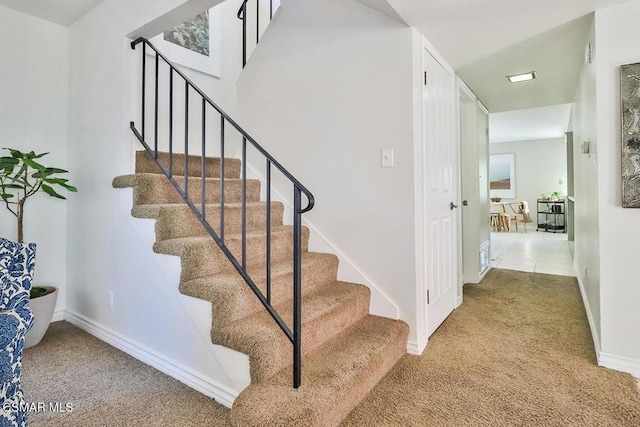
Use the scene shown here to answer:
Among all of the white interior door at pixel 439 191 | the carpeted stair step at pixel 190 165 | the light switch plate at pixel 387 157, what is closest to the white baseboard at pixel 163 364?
the carpeted stair step at pixel 190 165

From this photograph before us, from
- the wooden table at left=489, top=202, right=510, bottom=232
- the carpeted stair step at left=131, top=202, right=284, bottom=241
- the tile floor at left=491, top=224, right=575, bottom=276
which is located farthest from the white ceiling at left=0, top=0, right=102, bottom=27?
the wooden table at left=489, top=202, right=510, bottom=232

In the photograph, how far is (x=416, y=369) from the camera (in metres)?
1.92

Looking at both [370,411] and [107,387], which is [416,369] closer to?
[370,411]

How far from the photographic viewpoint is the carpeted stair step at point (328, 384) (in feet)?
4.31

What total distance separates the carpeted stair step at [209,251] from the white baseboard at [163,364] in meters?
0.51

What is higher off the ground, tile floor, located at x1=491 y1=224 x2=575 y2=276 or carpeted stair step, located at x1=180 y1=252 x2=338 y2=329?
carpeted stair step, located at x1=180 y1=252 x2=338 y2=329

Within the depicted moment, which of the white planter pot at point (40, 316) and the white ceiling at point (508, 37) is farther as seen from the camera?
the white planter pot at point (40, 316)

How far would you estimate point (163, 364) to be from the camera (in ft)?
6.51

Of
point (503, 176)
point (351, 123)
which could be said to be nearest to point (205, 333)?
point (351, 123)

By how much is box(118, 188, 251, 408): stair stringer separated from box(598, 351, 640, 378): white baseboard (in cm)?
192

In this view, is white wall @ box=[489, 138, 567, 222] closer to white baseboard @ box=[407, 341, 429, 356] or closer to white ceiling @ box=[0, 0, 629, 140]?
white ceiling @ box=[0, 0, 629, 140]

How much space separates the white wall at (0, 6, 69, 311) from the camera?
262 centimetres

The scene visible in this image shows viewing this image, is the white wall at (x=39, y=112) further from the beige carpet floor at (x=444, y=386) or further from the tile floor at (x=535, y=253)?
the tile floor at (x=535, y=253)

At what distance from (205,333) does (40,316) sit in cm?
145
